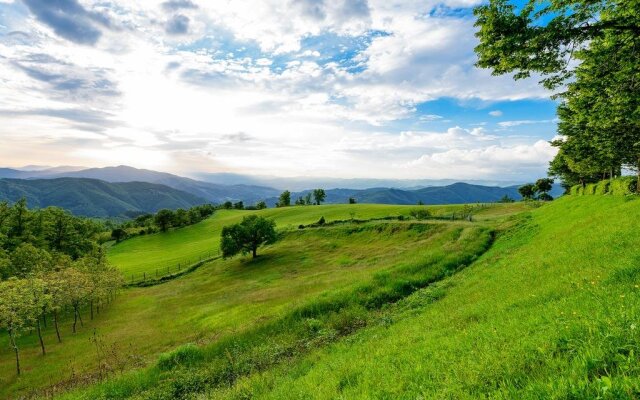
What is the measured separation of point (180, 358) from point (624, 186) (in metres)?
51.2

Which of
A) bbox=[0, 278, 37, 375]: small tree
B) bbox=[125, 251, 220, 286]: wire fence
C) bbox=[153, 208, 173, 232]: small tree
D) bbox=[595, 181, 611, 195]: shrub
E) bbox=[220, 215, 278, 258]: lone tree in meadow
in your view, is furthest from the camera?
bbox=[153, 208, 173, 232]: small tree

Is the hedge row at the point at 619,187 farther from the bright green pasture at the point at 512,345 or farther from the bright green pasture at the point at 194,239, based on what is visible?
the bright green pasture at the point at 194,239

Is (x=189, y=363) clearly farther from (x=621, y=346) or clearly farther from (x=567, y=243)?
(x=567, y=243)

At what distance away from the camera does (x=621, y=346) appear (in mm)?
6637

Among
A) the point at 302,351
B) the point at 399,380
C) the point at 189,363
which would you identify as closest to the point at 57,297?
the point at 189,363

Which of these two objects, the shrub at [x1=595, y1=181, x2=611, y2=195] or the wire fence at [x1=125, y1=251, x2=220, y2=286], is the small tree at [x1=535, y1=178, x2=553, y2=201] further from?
the wire fence at [x1=125, y1=251, x2=220, y2=286]

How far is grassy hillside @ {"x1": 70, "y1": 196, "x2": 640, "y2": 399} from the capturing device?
6934mm

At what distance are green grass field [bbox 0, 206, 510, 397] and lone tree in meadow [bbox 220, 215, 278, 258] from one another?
289 centimetres

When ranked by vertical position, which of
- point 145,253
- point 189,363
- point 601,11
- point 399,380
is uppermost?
point 601,11

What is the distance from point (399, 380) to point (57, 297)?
5601 cm

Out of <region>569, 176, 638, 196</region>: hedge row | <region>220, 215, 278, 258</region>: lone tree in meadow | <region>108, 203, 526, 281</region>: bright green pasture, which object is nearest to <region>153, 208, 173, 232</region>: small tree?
<region>108, 203, 526, 281</region>: bright green pasture

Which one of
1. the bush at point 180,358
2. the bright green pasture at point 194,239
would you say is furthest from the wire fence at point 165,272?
the bush at point 180,358

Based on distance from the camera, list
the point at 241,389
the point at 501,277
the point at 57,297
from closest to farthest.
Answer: the point at 241,389, the point at 501,277, the point at 57,297

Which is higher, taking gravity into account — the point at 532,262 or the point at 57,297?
the point at 532,262
